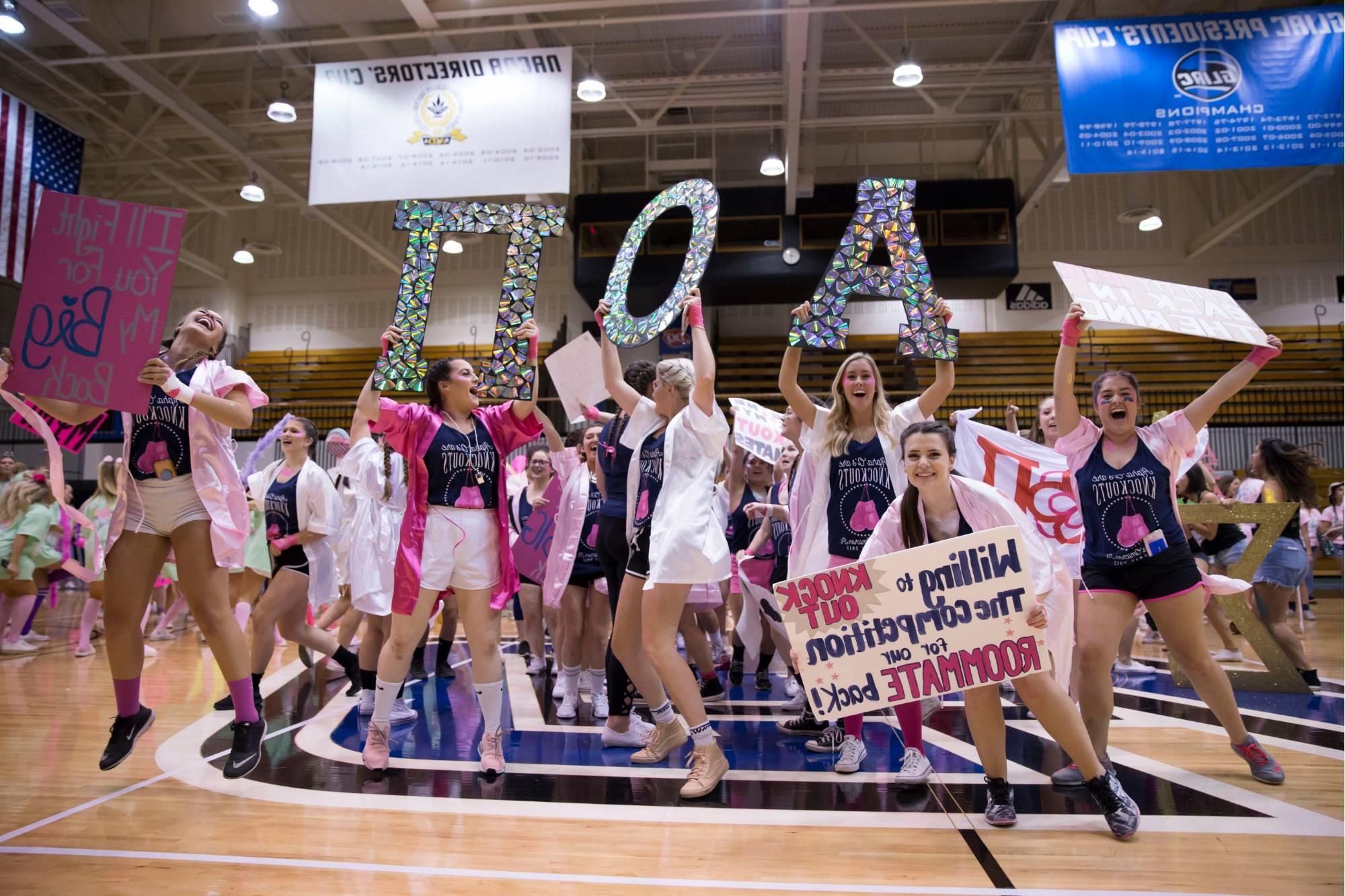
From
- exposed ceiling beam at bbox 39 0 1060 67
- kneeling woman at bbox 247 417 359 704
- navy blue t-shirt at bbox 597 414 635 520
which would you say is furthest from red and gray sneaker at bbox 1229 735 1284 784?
exposed ceiling beam at bbox 39 0 1060 67

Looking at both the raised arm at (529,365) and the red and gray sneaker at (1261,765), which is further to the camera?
the raised arm at (529,365)

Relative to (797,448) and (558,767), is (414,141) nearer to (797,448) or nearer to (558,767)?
(797,448)

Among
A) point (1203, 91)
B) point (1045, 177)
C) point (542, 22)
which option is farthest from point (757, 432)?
point (1045, 177)

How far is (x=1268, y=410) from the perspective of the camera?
1449 centimetres

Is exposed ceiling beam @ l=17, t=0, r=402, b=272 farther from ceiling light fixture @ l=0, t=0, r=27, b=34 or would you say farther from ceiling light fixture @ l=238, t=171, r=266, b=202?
ceiling light fixture @ l=238, t=171, r=266, b=202

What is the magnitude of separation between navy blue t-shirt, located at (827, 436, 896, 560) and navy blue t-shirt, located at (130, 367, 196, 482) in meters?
2.42

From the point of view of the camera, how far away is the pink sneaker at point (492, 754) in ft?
10.7

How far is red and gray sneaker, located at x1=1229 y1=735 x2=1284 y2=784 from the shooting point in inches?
125

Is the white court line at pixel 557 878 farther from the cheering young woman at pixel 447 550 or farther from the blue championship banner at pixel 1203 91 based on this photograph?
the blue championship banner at pixel 1203 91

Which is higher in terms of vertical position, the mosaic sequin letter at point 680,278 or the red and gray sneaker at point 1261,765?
the mosaic sequin letter at point 680,278

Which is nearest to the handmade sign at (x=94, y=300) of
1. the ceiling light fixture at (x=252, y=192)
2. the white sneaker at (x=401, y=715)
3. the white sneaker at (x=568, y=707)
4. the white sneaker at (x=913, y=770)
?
the white sneaker at (x=401, y=715)

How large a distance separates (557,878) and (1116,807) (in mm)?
1682

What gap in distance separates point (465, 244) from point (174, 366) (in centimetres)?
1501

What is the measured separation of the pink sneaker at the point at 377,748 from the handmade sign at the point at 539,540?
192 centimetres
